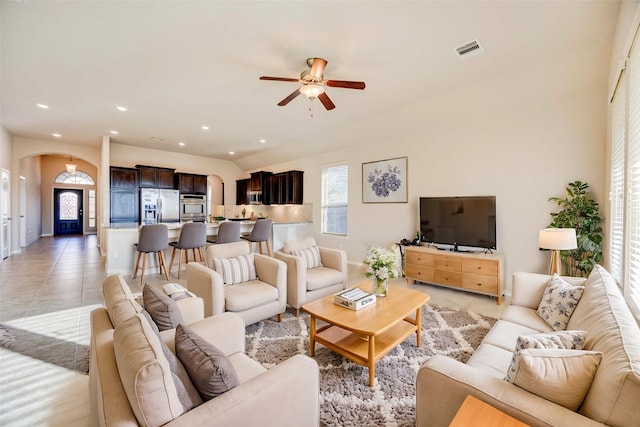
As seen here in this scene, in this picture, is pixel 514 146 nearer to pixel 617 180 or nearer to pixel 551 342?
pixel 617 180

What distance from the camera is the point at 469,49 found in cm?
272

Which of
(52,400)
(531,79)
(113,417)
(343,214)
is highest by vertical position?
(531,79)

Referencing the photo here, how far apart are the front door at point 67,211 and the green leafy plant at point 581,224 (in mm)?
15736

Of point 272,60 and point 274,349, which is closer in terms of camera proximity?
point 274,349

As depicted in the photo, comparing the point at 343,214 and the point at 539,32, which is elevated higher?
the point at 539,32

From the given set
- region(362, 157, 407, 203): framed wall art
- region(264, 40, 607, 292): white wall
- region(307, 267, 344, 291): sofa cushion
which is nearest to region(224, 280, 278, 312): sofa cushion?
region(307, 267, 344, 291): sofa cushion

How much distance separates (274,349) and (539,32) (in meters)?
3.83

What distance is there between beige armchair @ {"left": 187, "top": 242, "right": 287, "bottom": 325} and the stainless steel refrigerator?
5261 millimetres

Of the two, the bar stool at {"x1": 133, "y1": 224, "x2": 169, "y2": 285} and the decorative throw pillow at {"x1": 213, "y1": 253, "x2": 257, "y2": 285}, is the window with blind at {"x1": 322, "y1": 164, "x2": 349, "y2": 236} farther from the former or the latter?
the bar stool at {"x1": 133, "y1": 224, "x2": 169, "y2": 285}

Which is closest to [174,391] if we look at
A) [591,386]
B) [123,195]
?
[591,386]

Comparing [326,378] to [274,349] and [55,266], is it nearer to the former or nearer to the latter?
[274,349]

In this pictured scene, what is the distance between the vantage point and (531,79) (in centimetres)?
328

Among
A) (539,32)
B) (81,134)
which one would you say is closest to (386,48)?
(539,32)

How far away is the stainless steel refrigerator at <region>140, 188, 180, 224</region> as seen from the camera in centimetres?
707
